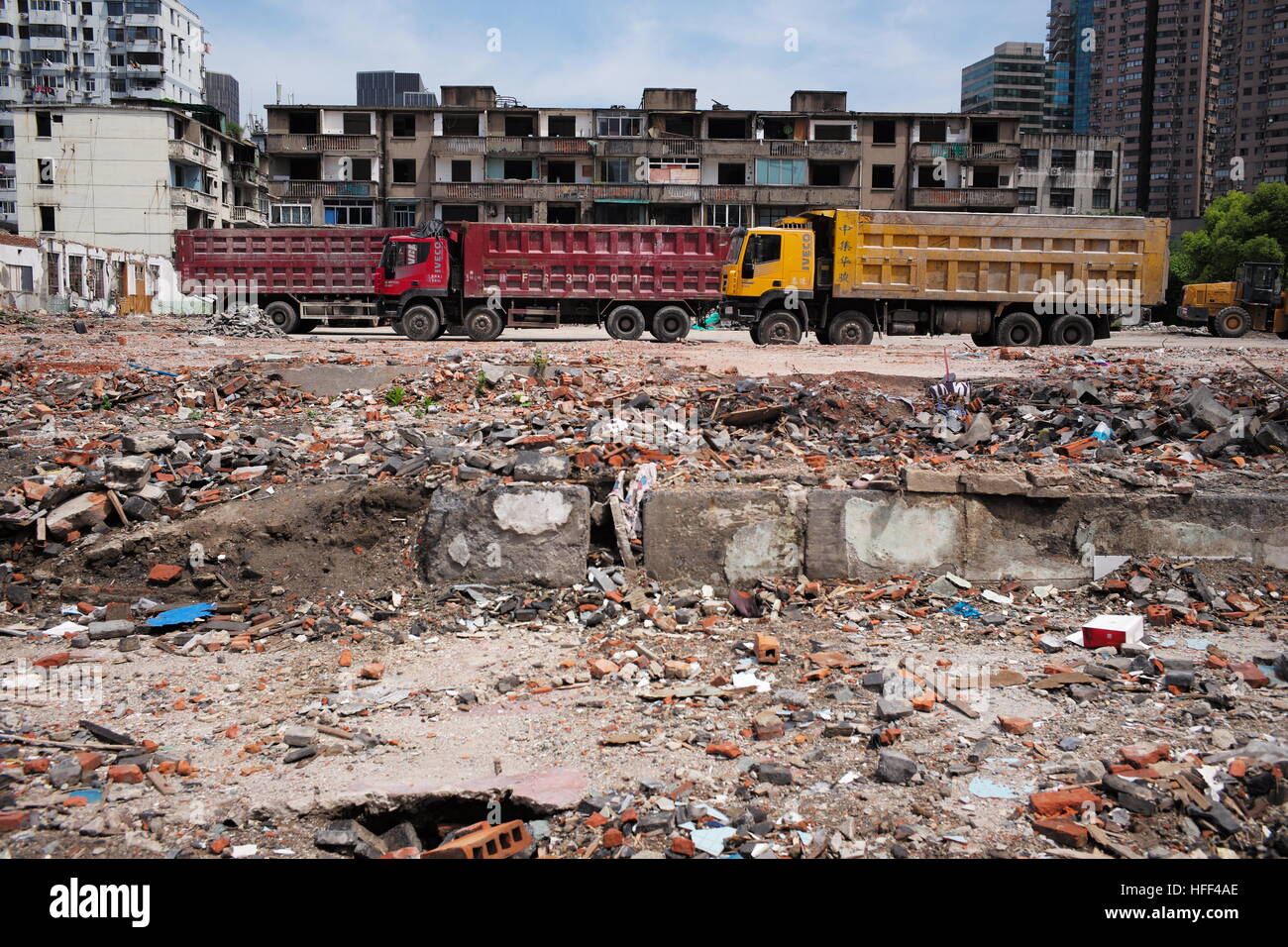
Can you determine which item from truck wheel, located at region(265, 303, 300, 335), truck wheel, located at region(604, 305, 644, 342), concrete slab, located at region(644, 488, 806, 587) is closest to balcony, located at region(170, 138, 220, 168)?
truck wheel, located at region(265, 303, 300, 335)

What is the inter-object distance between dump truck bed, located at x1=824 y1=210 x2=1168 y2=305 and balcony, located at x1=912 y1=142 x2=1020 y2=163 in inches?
1192

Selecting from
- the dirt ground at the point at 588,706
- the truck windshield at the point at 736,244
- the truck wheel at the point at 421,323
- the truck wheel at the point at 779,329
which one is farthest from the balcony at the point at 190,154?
the dirt ground at the point at 588,706

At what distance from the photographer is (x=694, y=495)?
21.2 ft

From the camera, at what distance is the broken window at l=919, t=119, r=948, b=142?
153ft

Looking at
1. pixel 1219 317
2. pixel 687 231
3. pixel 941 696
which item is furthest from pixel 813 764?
pixel 1219 317

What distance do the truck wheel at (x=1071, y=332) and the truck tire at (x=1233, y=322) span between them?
11423 mm

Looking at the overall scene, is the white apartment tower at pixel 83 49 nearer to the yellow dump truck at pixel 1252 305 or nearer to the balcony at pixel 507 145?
the balcony at pixel 507 145

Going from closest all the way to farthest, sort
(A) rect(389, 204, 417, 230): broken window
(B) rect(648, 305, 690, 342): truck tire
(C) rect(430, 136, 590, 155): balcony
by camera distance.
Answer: (B) rect(648, 305, 690, 342): truck tire, (C) rect(430, 136, 590, 155): balcony, (A) rect(389, 204, 417, 230): broken window

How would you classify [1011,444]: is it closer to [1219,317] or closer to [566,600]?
[566,600]

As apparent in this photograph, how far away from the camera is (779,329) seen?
18.2 meters

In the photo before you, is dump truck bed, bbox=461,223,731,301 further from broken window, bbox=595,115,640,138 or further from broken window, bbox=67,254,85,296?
broken window, bbox=595,115,640,138

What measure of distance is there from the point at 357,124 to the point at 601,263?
31538 millimetres
